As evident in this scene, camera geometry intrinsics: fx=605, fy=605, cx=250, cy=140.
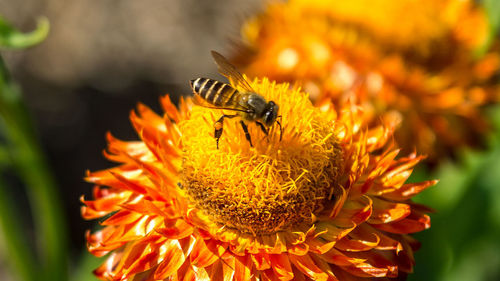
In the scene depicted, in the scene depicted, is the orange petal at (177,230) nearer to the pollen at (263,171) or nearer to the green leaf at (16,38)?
the pollen at (263,171)

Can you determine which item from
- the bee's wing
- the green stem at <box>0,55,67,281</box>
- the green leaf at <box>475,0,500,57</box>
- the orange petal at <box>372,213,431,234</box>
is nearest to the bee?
the bee's wing

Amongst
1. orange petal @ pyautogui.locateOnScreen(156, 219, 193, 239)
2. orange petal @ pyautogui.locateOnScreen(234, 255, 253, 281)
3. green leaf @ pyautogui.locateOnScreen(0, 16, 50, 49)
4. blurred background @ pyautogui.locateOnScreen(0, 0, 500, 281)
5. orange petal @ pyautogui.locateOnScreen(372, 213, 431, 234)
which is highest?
orange petal @ pyautogui.locateOnScreen(372, 213, 431, 234)

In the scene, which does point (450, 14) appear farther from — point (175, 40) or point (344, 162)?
point (175, 40)

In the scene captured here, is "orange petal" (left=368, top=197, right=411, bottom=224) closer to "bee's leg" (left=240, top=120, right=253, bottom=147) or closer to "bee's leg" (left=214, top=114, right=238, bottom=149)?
"bee's leg" (left=240, top=120, right=253, bottom=147)

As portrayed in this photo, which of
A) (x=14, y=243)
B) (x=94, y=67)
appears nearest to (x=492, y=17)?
(x=14, y=243)

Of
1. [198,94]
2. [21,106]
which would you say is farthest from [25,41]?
[198,94]

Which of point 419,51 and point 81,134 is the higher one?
point 419,51
